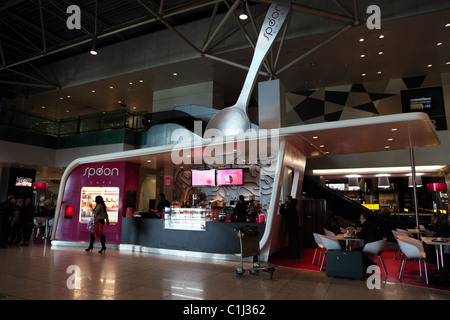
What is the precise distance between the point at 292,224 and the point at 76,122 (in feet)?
39.3

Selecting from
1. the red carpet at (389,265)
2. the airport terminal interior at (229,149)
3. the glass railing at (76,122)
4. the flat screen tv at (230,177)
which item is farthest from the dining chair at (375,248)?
the glass railing at (76,122)

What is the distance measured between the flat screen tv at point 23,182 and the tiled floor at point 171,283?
9.86 meters

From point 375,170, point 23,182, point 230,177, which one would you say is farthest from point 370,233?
point 23,182

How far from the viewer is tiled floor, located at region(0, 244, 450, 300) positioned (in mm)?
4367

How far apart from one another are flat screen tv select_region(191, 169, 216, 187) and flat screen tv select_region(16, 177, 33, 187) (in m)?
9.42

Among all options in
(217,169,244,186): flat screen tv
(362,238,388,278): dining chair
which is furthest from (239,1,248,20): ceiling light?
(362,238,388,278): dining chair

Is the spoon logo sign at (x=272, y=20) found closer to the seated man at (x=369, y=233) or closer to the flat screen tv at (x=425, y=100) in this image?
the seated man at (x=369, y=233)

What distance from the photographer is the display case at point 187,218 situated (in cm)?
790

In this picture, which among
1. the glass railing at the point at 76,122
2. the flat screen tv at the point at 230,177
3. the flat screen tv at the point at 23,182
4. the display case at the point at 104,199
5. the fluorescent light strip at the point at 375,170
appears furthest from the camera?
the flat screen tv at the point at 23,182

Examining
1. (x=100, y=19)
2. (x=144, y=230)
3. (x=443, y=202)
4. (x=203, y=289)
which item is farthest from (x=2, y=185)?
(x=443, y=202)

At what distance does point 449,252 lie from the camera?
231 inches

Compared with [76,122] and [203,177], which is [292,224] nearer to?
[203,177]

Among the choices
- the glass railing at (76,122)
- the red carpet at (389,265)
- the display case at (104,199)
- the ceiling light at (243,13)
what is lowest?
the red carpet at (389,265)

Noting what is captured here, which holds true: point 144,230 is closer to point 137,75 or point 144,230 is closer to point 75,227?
point 75,227
